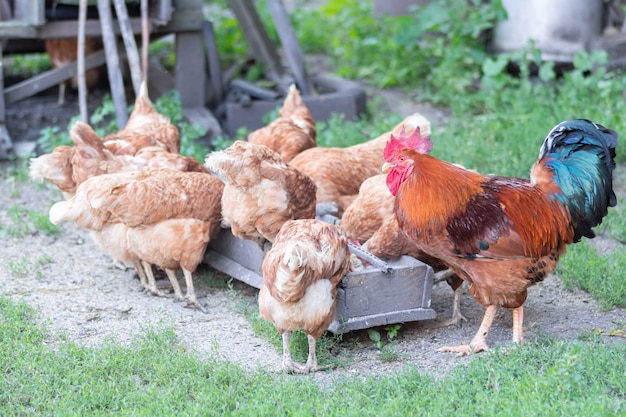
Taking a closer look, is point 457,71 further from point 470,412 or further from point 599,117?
point 470,412

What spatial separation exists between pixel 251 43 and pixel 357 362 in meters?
6.48

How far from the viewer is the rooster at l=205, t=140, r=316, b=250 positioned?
17.4ft

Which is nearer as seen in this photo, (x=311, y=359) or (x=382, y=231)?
(x=311, y=359)

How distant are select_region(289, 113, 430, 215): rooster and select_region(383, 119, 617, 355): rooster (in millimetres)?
1472

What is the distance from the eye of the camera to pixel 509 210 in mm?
4875

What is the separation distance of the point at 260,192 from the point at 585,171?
6.89 ft

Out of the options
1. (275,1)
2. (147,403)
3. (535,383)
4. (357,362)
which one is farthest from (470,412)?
(275,1)

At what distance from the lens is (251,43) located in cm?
1066

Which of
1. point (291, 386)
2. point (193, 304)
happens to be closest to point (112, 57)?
point (193, 304)

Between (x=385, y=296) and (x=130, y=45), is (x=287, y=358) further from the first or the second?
(x=130, y=45)

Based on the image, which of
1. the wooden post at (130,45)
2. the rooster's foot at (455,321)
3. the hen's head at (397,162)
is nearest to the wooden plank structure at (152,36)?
the wooden post at (130,45)

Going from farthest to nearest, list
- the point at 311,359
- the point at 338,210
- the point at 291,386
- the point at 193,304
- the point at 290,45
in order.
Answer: the point at 290,45 → the point at 338,210 → the point at 193,304 → the point at 311,359 → the point at 291,386

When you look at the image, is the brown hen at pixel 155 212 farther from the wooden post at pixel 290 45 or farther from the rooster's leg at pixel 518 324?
the wooden post at pixel 290 45

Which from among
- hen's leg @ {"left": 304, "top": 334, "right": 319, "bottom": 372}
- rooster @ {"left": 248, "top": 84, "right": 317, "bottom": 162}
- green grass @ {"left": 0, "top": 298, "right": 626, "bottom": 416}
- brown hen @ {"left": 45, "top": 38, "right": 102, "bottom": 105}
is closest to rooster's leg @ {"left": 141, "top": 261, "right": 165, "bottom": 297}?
green grass @ {"left": 0, "top": 298, "right": 626, "bottom": 416}
